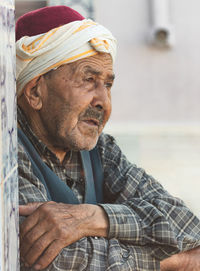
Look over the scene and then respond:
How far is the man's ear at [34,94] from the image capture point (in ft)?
8.48

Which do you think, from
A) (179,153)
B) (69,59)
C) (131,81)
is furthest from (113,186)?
(131,81)

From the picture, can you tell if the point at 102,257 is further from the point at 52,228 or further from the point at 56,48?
the point at 56,48

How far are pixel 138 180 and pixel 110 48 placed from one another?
675mm

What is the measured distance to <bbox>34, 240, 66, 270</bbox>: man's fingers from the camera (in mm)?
2055

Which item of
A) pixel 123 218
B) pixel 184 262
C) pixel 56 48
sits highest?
pixel 56 48

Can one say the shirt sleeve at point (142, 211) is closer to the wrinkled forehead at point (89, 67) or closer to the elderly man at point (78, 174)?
the elderly man at point (78, 174)

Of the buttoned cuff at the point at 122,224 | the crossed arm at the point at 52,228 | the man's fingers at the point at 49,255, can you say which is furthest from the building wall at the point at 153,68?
the man's fingers at the point at 49,255

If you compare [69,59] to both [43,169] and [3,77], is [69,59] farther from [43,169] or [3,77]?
[3,77]

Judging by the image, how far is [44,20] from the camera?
260 centimetres

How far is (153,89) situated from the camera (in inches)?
539

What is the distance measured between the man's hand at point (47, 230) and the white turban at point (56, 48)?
2.26ft

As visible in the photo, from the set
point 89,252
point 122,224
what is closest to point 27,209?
point 89,252

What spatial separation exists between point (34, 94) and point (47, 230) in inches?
30.5

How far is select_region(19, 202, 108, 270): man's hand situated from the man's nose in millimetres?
562
